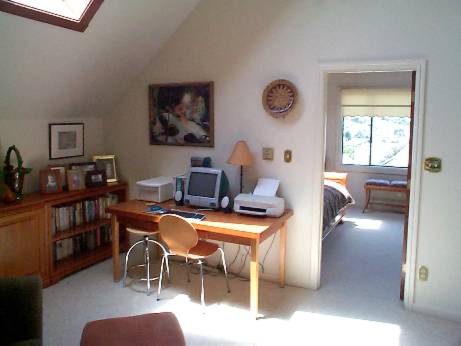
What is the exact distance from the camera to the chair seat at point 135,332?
2131 millimetres

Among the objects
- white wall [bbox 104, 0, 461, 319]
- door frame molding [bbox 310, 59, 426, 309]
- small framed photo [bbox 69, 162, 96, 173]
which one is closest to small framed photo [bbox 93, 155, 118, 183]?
small framed photo [bbox 69, 162, 96, 173]

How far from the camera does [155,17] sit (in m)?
3.69

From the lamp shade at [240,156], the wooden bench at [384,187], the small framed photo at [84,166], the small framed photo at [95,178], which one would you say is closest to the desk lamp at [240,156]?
→ the lamp shade at [240,156]

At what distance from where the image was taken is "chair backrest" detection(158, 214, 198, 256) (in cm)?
313

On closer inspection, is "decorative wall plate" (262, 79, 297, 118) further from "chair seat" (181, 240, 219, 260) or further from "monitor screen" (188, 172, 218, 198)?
"chair seat" (181, 240, 219, 260)

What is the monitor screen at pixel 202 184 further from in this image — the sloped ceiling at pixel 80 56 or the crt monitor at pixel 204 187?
the sloped ceiling at pixel 80 56

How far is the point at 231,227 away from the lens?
3.17m

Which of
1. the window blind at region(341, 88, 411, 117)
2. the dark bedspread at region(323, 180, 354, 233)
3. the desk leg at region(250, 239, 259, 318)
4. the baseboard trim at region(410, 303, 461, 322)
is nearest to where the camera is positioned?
the desk leg at region(250, 239, 259, 318)

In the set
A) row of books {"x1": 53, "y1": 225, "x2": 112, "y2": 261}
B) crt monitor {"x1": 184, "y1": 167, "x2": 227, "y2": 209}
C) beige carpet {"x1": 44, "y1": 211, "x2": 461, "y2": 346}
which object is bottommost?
beige carpet {"x1": 44, "y1": 211, "x2": 461, "y2": 346}

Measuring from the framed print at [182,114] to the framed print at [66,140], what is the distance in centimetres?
74

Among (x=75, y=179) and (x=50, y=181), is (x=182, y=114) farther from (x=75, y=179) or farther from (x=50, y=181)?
(x=50, y=181)

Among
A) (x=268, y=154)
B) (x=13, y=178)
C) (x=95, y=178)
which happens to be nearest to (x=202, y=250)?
(x=268, y=154)

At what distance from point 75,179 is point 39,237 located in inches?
26.6

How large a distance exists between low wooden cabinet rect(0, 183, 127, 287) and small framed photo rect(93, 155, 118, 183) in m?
0.25
